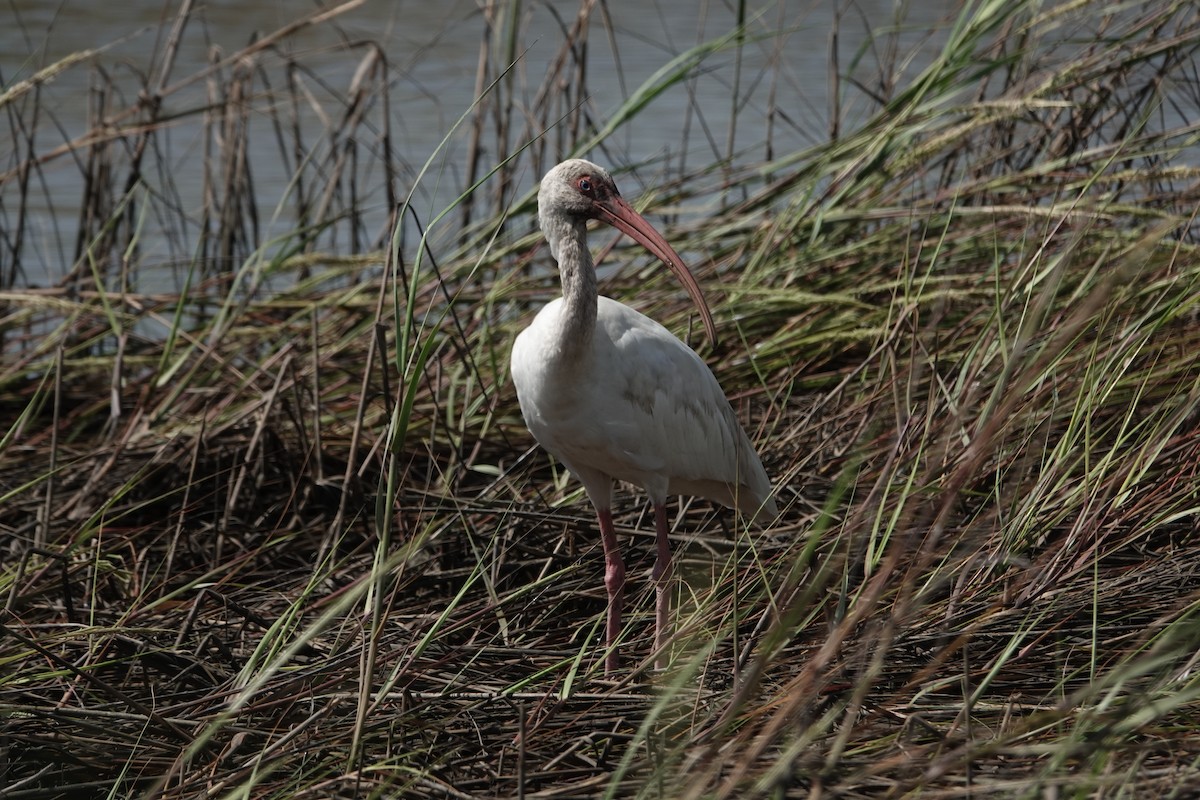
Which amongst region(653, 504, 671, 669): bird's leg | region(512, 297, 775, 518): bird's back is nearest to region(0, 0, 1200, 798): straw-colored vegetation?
region(653, 504, 671, 669): bird's leg

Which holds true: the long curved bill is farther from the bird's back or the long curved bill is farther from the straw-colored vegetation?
the straw-colored vegetation

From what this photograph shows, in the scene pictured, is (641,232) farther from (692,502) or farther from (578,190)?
(692,502)

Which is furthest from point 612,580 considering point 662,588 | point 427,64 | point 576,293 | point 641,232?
point 427,64

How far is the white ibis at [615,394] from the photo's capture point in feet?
11.7

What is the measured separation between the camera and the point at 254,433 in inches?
178

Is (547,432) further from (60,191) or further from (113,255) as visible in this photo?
(60,191)

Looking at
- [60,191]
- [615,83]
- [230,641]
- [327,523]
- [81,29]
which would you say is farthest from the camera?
[81,29]

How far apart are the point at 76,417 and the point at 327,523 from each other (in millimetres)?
1413

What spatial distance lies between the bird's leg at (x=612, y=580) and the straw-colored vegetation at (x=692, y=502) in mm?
77

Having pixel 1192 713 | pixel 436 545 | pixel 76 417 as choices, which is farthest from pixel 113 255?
pixel 1192 713

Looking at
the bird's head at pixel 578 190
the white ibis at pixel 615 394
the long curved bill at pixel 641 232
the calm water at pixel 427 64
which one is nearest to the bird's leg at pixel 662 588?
the white ibis at pixel 615 394

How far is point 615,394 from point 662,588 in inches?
20.7

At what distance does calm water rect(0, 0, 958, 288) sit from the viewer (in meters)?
9.12

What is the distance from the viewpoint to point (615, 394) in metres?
3.71
